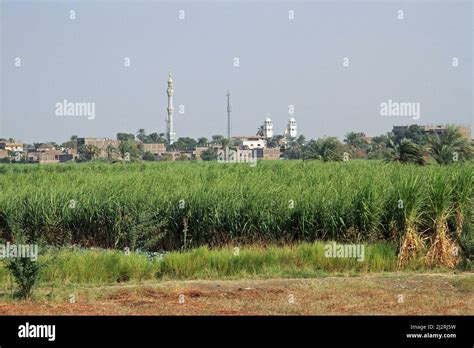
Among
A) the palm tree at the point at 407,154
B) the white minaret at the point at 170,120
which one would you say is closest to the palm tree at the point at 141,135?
the white minaret at the point at 170,120

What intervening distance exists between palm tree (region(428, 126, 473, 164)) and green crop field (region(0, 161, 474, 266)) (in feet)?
70.0

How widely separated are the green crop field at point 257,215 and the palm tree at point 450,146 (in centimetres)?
2133

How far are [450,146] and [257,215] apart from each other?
84.2 feet

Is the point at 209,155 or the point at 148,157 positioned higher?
the point at 209,155

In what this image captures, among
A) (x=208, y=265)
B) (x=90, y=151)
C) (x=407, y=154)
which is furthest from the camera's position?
(x=90, y=151)

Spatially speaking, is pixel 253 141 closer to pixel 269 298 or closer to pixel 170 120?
pixel 170 120

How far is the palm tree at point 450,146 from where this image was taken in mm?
37438

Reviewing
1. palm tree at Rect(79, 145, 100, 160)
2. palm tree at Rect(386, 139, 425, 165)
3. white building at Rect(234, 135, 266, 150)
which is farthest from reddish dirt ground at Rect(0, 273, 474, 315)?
white building at Rect(234, 135, 266, 150)

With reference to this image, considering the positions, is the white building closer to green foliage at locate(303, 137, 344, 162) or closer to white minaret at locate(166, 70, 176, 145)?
white minaret at locate(166, 70, 176, 145)

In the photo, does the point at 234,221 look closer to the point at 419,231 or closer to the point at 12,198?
the point at 419,231

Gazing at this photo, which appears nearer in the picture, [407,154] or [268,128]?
[407,154]

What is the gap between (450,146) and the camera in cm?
3775

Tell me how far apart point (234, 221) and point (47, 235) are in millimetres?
5732

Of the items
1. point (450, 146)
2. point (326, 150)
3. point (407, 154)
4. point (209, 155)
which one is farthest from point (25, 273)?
point (209, 155)
